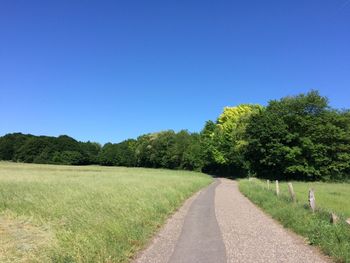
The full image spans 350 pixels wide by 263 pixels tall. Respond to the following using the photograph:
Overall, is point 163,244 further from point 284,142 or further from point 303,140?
point 284,142

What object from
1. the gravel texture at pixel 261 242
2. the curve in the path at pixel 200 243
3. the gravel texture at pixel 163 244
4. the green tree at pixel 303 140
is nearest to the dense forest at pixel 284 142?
the green tree at pixel 303 140

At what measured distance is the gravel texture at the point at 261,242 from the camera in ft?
30.7

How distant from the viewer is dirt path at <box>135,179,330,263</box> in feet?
30.4

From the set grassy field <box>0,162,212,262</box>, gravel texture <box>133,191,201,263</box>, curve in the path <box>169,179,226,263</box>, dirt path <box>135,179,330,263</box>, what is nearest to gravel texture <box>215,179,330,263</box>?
dirt path <box>135,179,330,263</box>

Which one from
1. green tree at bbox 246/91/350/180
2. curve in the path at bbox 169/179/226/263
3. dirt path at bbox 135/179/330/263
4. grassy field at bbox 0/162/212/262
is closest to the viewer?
grassy field at bbox 0/162/212/262

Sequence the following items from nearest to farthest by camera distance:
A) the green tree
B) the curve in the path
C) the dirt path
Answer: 1. the curve in the path
2. the dirt path
3. the green tree

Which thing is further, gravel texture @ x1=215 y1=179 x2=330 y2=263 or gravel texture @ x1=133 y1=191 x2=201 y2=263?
gravel texture @ x1=215 y1=179 x2=330 y2=263

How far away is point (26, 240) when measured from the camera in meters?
9.55

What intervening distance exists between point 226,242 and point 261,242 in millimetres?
983

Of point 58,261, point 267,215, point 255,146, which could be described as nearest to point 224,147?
point 255,146

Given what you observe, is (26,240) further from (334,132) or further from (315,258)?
(334,132)

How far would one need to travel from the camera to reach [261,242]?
11219 mm

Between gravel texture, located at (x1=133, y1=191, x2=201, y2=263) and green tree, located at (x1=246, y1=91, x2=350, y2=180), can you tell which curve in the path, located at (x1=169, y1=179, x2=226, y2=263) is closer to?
gravel texture, located at (x1=133, y1=191, x2=201, y2=263)

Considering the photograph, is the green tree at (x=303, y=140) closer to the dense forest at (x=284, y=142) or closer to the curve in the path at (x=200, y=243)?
the dense forest at (x=284, y=142)
